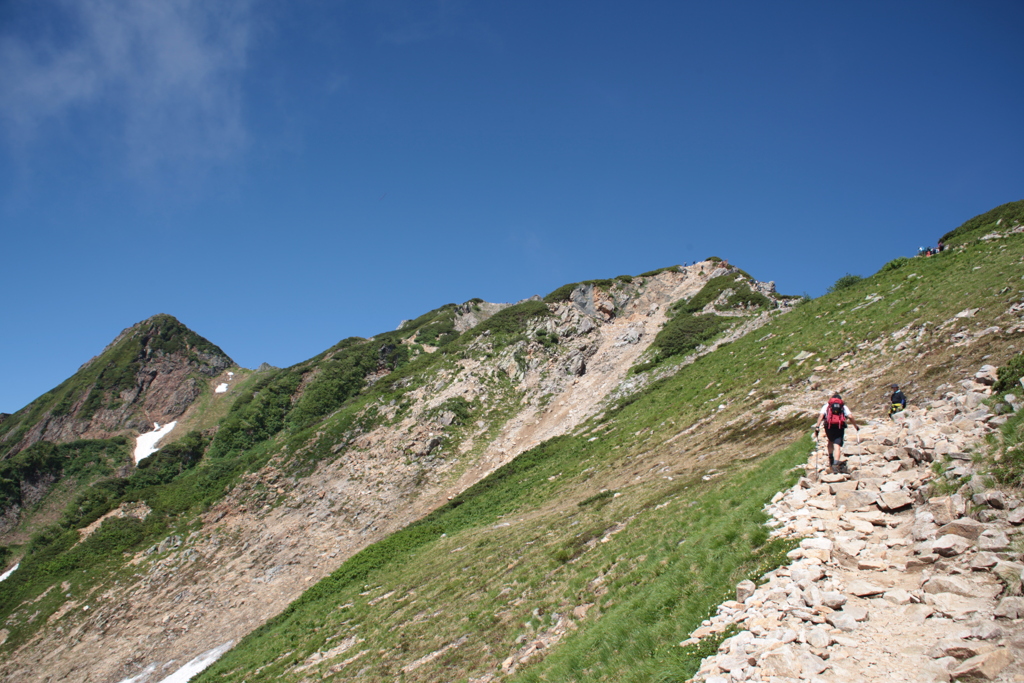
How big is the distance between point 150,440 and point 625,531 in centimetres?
8354

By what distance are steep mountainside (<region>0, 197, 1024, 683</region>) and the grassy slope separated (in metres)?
0.13

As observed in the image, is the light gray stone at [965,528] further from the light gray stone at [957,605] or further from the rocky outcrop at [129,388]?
the rocky outcrop at [129,388]

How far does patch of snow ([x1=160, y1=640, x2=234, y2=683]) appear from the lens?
25703 millimetres

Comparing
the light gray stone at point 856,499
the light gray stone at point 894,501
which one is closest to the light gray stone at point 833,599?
the light gray stone at point 894,501

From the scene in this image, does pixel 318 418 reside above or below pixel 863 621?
above

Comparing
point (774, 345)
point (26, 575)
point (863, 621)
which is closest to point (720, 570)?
point (863, 621)

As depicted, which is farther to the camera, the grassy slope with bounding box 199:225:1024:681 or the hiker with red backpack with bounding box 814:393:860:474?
the hiker with red backpack with bounding box 814:393:860:474

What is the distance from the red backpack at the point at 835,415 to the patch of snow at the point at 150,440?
82.2 meters

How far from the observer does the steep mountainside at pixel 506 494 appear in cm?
1289

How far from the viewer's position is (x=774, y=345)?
35.3 metres

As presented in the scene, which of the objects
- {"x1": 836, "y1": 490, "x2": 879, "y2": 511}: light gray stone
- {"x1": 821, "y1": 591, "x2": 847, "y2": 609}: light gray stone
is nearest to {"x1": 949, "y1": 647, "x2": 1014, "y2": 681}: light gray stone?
{"x1": 821, "y1": 591, "x2": 847, "y2": 609}: light gray stone

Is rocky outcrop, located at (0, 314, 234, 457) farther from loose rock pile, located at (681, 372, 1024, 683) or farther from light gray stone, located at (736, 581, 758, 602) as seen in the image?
loose rock pile, located at (681, 372, 1024, 683)

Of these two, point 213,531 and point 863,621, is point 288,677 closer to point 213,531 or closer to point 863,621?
point 863,621

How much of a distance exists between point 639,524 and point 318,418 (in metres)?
49.6
